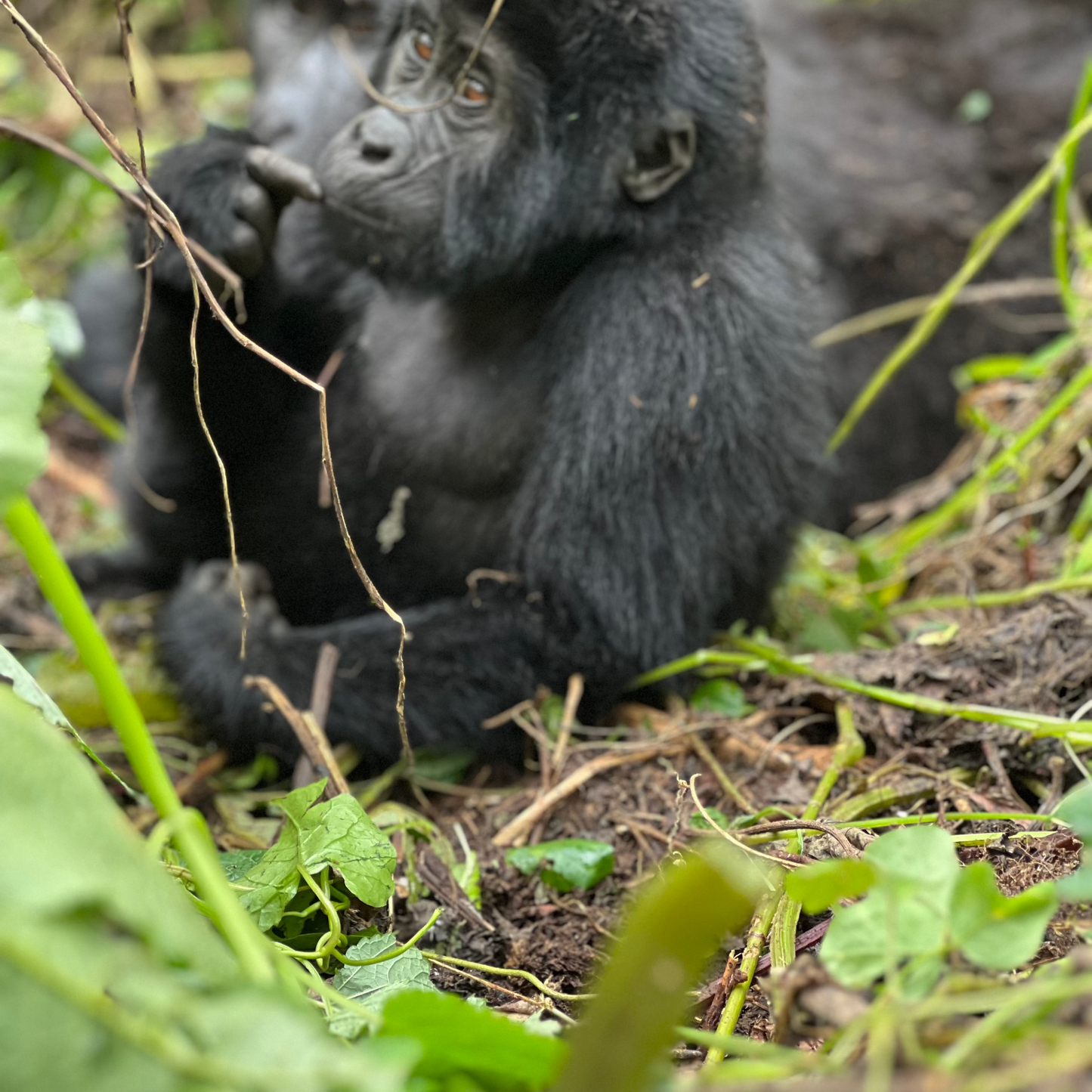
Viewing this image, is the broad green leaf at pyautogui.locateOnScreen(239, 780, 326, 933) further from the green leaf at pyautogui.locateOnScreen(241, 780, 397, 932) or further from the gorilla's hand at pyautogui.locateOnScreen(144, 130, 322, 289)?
the gorilla's hand at pyautogui.locateOnScreen(144, 130, 322, 289)

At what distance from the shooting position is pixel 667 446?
7.84 ft

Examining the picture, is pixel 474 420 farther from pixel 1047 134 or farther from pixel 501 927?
pixel 1047 134

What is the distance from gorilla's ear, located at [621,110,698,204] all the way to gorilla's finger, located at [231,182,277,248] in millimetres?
716

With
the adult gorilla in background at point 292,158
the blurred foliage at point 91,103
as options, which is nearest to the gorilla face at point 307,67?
the adult gorilla in background at point 292,158

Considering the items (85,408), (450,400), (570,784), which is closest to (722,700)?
(570,784)

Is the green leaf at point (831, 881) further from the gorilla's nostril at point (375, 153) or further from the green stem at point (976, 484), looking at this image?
the green stem at point (976, 484)

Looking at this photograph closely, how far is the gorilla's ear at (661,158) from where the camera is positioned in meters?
2.37

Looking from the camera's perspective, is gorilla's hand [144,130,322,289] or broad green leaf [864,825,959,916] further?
gorilla's hand [144,130,322,289]

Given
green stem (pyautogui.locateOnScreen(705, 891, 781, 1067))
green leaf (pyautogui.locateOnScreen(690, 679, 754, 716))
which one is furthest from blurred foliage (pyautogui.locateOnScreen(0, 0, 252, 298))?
green stem (pyautogui.locateOnScreen(705, 891, 781, 1067))

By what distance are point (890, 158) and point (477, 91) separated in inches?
90.0

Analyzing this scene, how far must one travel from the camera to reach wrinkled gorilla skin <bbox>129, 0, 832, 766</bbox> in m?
2.37

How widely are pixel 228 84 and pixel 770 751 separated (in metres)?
4.50

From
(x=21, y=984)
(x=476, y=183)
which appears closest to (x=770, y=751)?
(x=476, y=183)

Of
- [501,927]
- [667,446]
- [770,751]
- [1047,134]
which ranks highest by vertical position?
→ [1047,134]
